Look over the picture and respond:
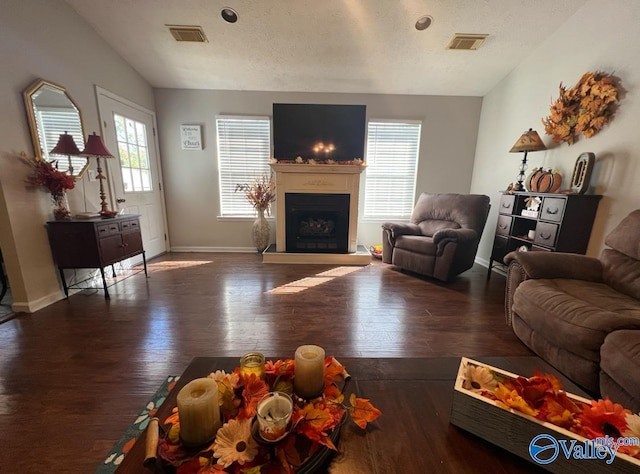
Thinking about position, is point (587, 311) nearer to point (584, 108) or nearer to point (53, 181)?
point (584, 108)

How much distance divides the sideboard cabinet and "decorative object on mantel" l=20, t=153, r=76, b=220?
448 centimetres

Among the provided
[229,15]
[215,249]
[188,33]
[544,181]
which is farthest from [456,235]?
[188,33]

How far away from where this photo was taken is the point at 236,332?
6.36 ft

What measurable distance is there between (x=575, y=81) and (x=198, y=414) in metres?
3.95

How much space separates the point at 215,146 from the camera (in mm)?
3990

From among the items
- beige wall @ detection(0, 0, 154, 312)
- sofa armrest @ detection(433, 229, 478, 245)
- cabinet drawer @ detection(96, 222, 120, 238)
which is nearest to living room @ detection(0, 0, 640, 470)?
beige wall @ detection(0, 0, 154, 312)

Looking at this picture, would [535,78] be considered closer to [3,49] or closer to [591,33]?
[591,33]

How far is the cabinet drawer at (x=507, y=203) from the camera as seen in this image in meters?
2.97

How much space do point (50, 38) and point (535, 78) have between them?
16.6 feet

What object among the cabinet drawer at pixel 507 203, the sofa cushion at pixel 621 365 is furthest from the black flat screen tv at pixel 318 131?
the sofa cushion at pixel 621 365

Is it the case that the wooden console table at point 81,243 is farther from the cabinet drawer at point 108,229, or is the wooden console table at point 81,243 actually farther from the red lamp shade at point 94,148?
the red lamp shade at point 94,148

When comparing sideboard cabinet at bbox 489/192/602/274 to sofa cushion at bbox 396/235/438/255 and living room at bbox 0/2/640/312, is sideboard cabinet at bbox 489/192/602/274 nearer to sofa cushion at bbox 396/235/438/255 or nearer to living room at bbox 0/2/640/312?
living room at bbox 0/2/640/312

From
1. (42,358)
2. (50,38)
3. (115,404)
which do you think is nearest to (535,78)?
(115,404)

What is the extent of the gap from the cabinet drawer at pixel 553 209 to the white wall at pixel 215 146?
1.81 m
